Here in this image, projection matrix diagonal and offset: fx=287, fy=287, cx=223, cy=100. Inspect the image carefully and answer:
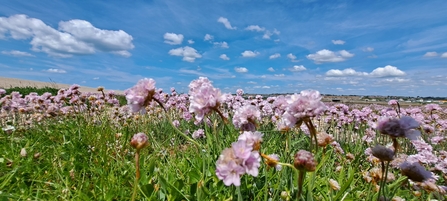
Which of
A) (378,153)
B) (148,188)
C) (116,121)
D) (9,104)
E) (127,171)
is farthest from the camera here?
(116,121)

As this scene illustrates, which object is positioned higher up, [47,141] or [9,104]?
[9,104]

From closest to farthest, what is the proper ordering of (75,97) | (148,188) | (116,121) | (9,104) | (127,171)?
(148,188) → (127,171) → (75,97) → (9,104) → (116,121)

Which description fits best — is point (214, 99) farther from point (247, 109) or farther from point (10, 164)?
point (10, 164)

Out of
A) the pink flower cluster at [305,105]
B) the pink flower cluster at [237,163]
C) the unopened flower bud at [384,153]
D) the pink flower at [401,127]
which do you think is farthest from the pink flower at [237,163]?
the pink flower at [401,127]

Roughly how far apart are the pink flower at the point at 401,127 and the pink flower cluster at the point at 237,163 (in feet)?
2.58

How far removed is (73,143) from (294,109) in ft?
10.8

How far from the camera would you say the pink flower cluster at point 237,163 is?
127 cm

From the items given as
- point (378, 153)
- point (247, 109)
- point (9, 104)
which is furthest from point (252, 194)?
point (9, 104)

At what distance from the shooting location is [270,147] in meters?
3.69

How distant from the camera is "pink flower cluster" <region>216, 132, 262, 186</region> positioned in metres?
1.27

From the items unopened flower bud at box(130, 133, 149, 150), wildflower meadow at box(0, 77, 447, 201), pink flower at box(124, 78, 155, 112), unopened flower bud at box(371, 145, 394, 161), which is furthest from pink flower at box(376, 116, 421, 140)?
pink flower at box(124, 78, 155, 112)

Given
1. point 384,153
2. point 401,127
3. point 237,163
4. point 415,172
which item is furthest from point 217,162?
point 415,172

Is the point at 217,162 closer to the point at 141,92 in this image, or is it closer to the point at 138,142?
the point at 138,142

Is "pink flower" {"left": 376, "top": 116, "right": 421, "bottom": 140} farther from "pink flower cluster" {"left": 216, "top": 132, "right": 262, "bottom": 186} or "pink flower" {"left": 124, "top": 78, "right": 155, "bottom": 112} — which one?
"pink flower" {"left": 124, "top": 78, "right": 155, "bottom": 112}
